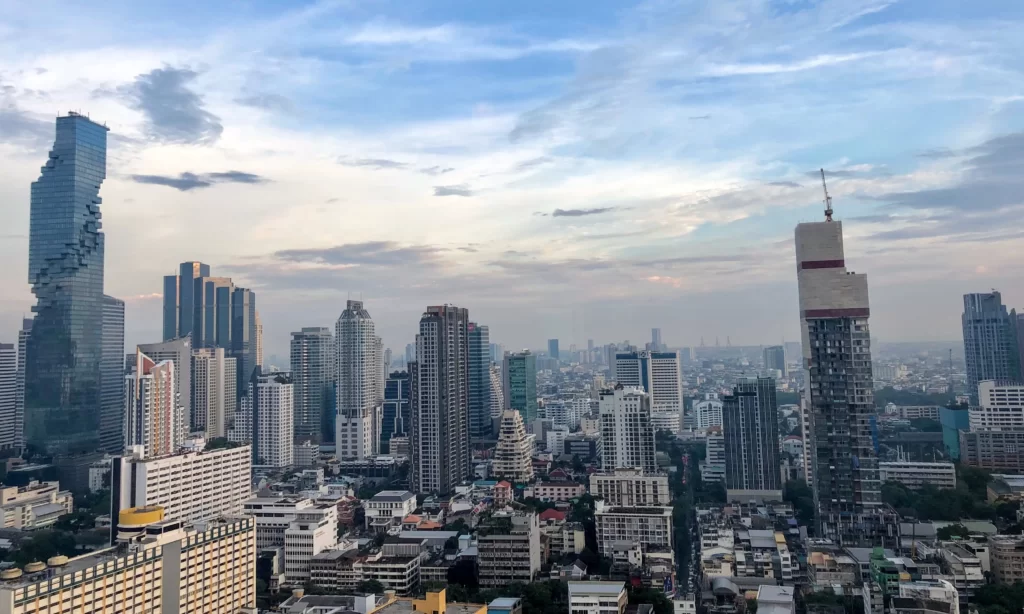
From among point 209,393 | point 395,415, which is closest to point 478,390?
point 395,415

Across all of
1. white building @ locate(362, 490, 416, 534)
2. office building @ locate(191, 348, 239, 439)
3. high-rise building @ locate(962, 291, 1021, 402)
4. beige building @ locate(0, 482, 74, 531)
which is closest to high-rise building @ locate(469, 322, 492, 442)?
office building @ locate(191, 348, 239, 439)

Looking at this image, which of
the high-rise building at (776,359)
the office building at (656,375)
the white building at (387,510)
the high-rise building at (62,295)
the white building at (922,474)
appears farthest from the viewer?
the office building at (656,375)

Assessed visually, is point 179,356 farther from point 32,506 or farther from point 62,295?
point 32,506

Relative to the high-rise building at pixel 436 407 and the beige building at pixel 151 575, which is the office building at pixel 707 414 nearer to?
the high-rise building at pixel 436 407

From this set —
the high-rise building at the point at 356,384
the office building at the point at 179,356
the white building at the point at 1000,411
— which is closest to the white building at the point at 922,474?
the white building at the point at 1000,411

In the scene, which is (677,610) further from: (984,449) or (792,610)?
(984,449)

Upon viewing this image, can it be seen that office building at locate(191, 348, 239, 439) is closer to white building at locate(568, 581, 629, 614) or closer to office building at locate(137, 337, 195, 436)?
office building at locate(137, 337, 195, 436)
